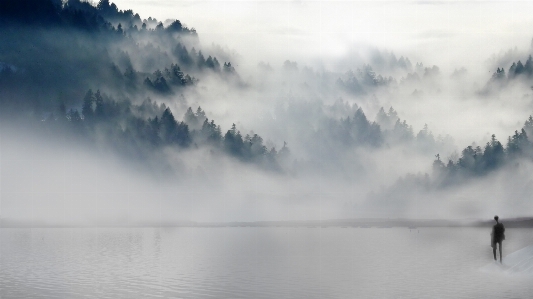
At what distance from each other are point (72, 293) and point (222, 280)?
15425 mm

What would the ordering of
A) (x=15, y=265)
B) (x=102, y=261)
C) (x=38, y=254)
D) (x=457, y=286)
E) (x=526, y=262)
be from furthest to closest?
(x=38, y=254), (x=102, y=261), (x=15, y=265), (x=526, y=262), (x=457, y=286)

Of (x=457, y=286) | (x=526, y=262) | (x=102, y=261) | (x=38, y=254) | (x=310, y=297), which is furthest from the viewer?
(x=38, y=254)

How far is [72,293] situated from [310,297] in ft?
64.7

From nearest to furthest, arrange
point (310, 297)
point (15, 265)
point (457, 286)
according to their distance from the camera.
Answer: point (310, 297)
point (457, 286)
point (15, 265)

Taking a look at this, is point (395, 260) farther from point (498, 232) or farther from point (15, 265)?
point (15, 265)

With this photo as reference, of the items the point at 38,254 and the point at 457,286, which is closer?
the point at 457,286

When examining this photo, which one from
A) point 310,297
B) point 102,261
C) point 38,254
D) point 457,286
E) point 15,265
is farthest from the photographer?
point 38,254

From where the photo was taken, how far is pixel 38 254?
118m

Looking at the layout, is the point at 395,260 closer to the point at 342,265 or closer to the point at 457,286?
the point at 342,265

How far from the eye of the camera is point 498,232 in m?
76.1

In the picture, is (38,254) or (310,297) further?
(38,254)

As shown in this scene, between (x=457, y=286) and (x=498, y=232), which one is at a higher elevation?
(x=498, y=232)

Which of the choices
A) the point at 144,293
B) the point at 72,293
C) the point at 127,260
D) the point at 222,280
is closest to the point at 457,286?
the point at 222,280

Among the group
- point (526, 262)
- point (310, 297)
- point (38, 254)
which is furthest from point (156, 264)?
point (526, 262)
